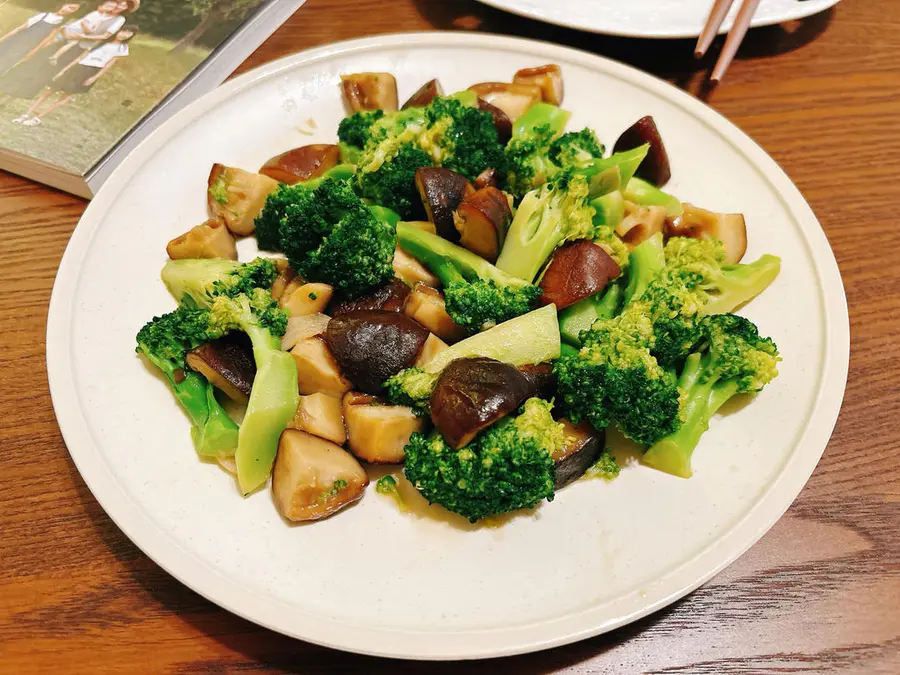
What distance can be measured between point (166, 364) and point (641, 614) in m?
1.25

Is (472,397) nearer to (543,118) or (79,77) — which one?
(543,118)

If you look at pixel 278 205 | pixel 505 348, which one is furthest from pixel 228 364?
pixel 505 348

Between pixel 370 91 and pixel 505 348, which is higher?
pixel 370 91

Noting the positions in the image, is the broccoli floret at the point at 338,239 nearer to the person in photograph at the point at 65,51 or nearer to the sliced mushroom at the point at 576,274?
the sliced mushroom at the point at 576,274

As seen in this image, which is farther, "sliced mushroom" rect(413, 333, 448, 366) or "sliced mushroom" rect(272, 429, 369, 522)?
"sliced mushroom" rect(413, 333, 448, 366)

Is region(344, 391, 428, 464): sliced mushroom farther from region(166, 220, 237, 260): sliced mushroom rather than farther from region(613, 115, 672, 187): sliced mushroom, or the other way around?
region(613, 115, 672, 187): sliced mushroom

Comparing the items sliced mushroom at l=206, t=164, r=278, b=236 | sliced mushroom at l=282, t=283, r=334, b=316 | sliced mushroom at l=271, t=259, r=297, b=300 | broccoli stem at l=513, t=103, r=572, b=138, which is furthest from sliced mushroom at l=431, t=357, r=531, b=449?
broccoli stem at l=513, t=103, r=572, b=138

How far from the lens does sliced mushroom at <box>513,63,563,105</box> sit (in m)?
2.35

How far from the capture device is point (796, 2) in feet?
9.07

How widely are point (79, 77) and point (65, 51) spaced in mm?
212

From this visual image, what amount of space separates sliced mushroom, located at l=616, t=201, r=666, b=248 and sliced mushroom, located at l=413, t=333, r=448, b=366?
68cm

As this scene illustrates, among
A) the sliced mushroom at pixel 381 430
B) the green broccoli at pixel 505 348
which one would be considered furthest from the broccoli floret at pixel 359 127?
the sliced mushroom at pixel 381 430

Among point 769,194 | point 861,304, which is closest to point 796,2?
point 769,194

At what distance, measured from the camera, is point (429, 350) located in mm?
1718
